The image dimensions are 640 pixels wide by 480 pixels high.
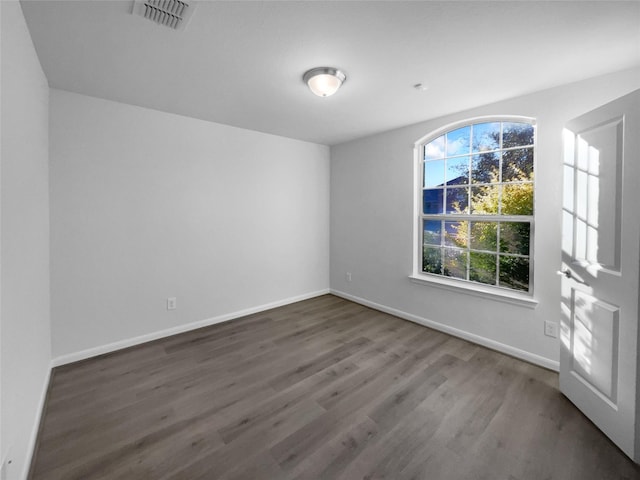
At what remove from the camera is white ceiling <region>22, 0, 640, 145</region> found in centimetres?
157

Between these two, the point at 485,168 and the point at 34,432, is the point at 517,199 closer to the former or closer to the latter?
the point at 485,168

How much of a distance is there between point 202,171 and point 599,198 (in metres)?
3.58

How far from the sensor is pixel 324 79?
217cm

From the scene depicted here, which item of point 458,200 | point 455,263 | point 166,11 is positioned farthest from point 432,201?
point 166,11

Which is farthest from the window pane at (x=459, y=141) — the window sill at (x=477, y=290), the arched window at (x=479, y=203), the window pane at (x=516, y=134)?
the window sill at (x=477, y=290)

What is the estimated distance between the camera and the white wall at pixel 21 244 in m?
1.25

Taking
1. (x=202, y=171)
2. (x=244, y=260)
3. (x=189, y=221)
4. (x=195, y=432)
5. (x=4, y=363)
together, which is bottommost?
(x=195, y=432)

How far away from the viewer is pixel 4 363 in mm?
1211

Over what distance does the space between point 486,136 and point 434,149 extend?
0.57 m

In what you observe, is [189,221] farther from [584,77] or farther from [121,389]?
[584,77]

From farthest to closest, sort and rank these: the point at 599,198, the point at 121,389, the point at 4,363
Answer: the point at 121,389 < the point at 599,198 < the point at 4,363

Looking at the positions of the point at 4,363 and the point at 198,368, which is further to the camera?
the point at 198,368

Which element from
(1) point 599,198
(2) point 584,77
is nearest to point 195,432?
(1) point 599,198

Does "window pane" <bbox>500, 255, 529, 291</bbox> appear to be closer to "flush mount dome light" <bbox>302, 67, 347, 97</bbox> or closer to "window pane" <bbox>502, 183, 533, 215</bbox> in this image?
"window pane" <bbox>502, 183, 533, 215</bbox>
